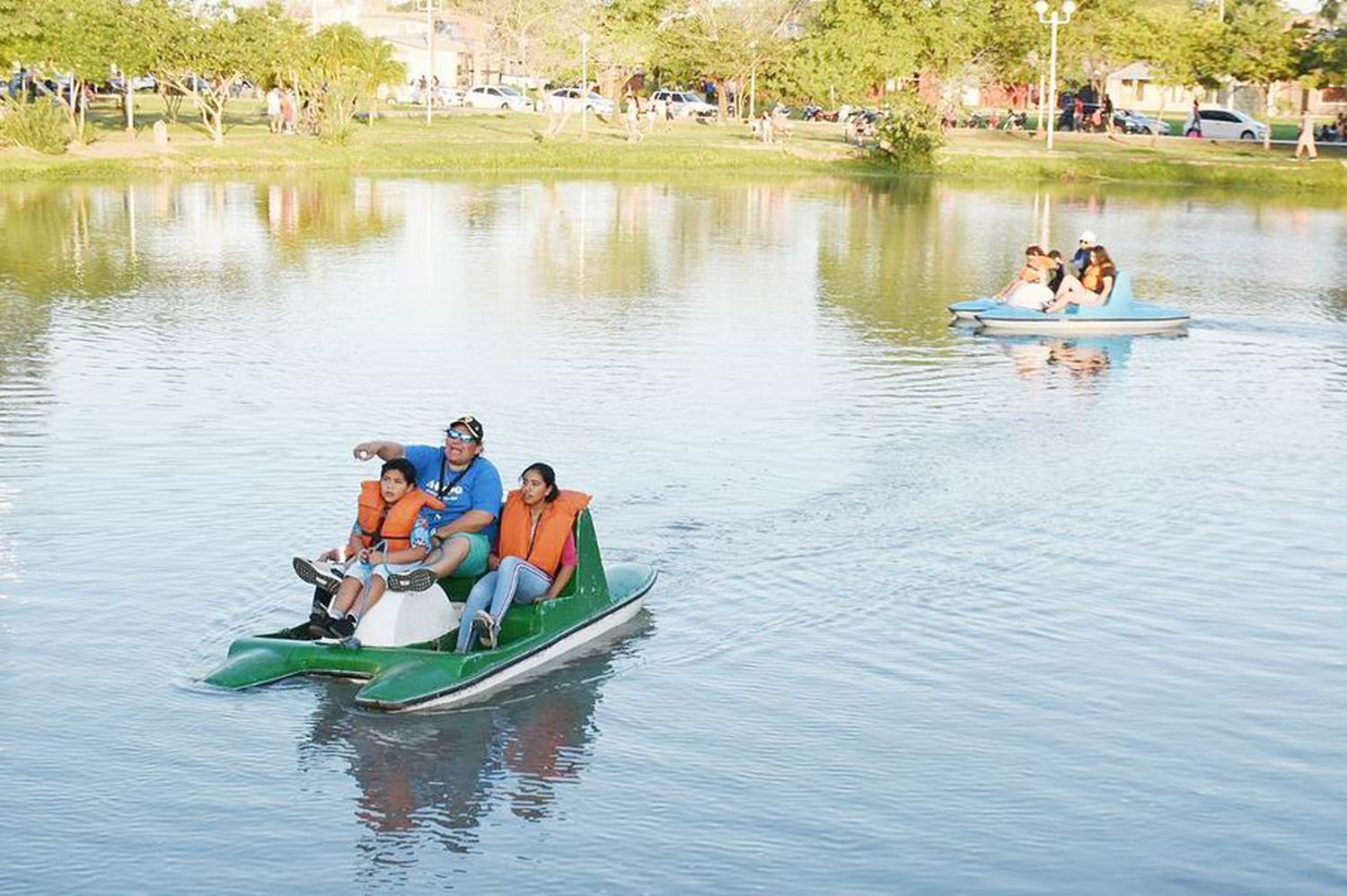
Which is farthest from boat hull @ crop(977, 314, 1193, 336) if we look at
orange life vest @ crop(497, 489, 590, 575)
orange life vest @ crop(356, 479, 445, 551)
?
orange life vest @ crop(356, 479, 445, 551)

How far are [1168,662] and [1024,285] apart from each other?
15.6m

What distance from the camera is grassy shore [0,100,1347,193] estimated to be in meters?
55.4

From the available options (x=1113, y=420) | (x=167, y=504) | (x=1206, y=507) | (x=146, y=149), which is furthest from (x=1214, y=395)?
(x=146, y=149)

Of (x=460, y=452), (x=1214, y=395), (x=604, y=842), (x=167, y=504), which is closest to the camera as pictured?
(x=604, y=842)

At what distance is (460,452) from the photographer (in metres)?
12.5

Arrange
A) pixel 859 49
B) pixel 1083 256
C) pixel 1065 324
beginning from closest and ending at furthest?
pixel 1065 324
pixel 1083 256
pixel 859 49

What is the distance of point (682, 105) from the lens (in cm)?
9356

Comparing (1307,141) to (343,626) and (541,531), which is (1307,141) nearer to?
(541,531)

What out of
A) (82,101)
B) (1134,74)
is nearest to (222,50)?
(82,101)

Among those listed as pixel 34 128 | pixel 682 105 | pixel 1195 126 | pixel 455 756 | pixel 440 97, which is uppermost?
pixel 440 97

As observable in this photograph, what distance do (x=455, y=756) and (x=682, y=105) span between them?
277 ft

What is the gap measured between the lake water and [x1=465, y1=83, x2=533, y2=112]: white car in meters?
62.8

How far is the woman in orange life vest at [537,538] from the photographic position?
12.2 metres

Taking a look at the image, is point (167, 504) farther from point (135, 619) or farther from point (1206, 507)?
point (1206, 507)
